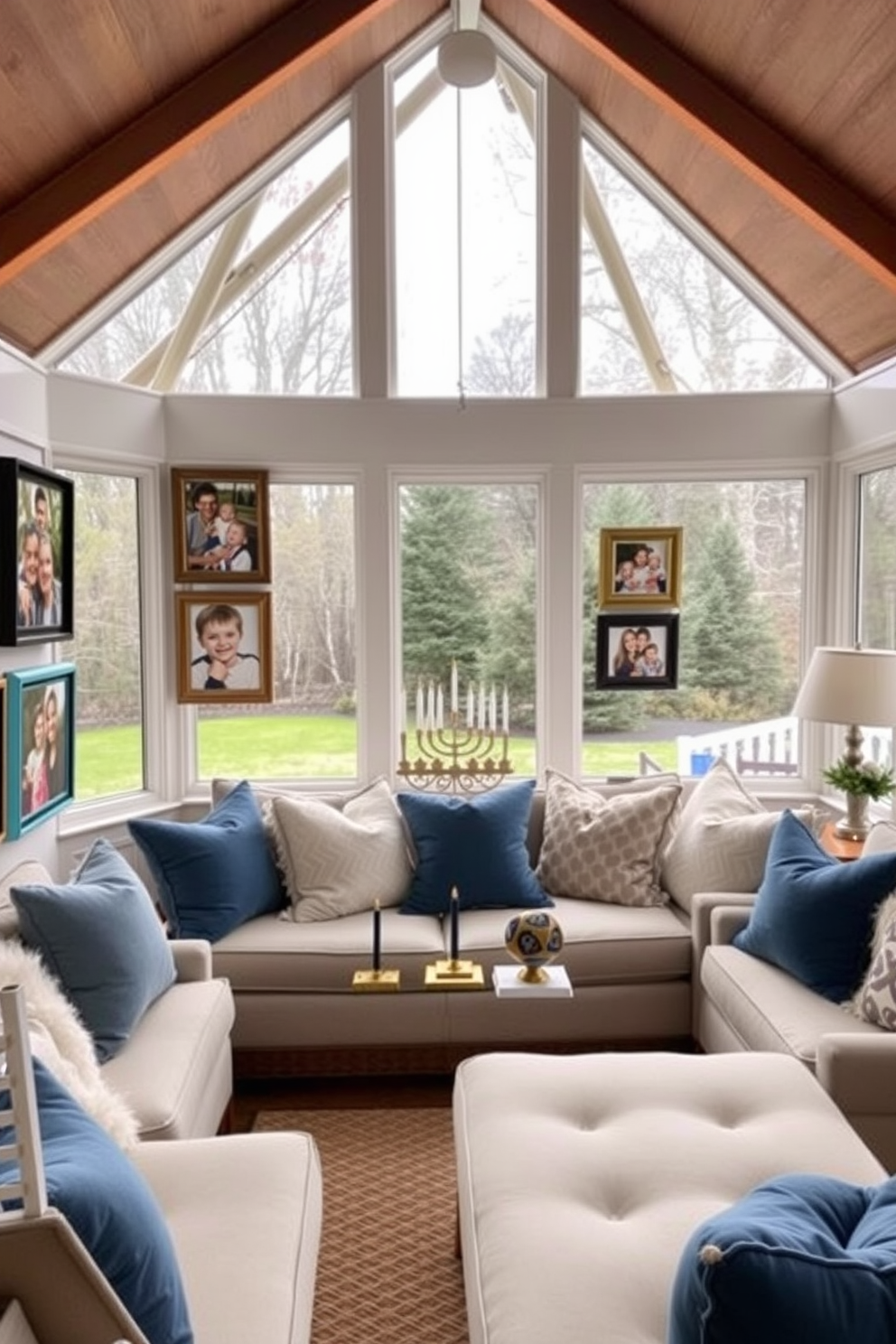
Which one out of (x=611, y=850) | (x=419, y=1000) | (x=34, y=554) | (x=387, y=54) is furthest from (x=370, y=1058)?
(x=387, y=54)

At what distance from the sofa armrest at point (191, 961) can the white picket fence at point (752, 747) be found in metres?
2.71

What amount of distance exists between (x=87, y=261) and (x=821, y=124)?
2752mm

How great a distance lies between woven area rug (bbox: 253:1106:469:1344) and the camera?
2.21 meters

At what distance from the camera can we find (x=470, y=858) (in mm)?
3621

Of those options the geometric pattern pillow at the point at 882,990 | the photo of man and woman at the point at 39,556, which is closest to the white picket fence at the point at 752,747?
the geometric pattern pillow at the point at 882,990

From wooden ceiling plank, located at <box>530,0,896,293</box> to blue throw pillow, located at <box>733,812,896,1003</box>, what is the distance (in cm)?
213

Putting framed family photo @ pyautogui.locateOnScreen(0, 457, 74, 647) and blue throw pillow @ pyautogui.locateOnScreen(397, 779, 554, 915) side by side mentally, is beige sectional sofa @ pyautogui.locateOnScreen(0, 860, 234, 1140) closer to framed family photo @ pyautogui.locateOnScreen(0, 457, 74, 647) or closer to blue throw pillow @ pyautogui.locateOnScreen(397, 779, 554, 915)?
blue throw pillow @ pyautogui.locateOnScreen(397, 779, 554, 915)

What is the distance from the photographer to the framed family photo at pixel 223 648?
4.66 metres

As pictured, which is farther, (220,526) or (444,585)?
(444,585)

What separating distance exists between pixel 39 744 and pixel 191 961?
1270mm

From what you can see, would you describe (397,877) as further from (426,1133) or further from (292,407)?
(292,407)

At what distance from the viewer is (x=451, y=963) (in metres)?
2.69

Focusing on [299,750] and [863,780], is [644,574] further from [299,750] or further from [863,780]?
[299,750]

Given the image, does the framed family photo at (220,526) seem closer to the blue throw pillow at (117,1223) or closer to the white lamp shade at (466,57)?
the white lamp shade at (466,57)
